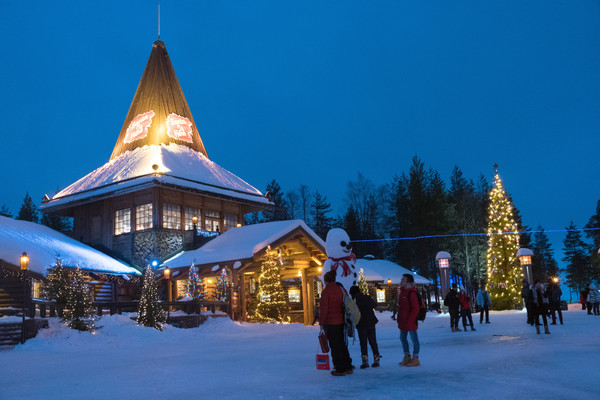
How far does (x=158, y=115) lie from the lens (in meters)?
32.0

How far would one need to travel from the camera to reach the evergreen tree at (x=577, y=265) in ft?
276

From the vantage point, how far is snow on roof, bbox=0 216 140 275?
68.1 ft

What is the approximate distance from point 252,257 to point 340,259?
8.34m

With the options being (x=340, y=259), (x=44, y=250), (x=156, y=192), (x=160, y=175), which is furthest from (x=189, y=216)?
(x=340, y=259)

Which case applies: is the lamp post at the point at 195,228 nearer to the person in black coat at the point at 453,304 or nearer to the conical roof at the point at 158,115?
the conical roof at the point at 158,115

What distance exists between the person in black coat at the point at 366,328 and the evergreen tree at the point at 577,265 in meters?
79.1

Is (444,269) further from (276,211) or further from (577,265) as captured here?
(577,265)

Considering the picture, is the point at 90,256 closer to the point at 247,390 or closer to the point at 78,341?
the point at 78,341

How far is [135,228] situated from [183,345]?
49.8 ft

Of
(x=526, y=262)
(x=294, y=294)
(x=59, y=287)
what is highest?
(x=526, y=262)

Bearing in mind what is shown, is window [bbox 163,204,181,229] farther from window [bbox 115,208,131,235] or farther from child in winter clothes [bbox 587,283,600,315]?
child in winter clothes [bbox 587,283,600,315]

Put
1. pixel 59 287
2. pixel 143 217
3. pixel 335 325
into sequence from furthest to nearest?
pixel 143 217, pixel 59 287, pixel 335 325

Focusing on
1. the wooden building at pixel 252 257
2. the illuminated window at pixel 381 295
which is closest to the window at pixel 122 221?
the wooden building at pixel 252 257

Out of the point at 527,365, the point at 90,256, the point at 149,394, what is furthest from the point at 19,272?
Result: the point at 527,365
